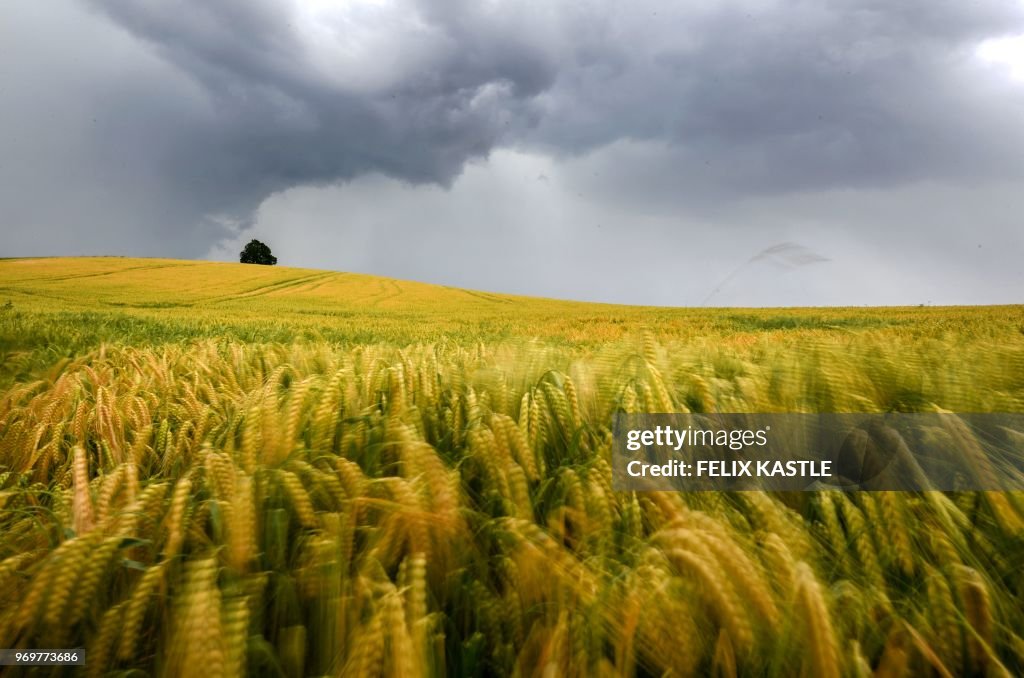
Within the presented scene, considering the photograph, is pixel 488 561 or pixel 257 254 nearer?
pixel 488 561

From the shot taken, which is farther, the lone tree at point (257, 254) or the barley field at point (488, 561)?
the lone tree at point (257, 254)

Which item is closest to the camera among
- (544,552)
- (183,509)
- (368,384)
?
(544,552)

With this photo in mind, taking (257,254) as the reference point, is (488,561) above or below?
below

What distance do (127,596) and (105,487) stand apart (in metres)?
0.27

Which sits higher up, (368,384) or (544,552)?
(368,384)

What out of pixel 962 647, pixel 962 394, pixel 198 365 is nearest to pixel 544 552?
pixel 962 647

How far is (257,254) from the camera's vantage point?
2844 inches

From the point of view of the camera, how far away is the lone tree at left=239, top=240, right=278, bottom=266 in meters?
72.0

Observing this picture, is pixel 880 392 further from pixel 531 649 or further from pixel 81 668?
pixel 81 668

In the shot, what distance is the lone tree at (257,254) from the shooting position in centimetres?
7200

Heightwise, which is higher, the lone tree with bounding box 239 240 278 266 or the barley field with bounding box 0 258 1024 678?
the lone tree with bounding box 239 240 278 266

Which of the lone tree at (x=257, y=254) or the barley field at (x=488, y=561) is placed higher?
the lone tree at (x=257, y=254)

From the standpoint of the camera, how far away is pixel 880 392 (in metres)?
1.86

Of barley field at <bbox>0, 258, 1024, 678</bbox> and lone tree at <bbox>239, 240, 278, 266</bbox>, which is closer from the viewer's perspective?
barley field at <bbox>0, 258, 1024, 678</bbox>
